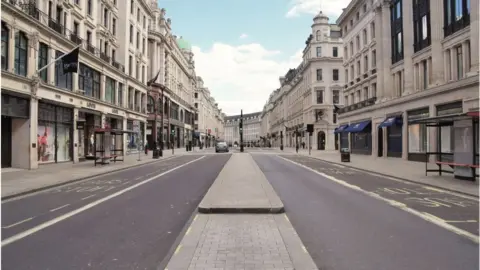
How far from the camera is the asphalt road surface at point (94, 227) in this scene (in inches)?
224

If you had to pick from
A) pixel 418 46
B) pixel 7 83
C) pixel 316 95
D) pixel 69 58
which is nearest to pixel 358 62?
pixel 418 46

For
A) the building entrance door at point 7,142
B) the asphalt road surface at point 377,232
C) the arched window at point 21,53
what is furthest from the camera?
the building entrance door at point 7,142

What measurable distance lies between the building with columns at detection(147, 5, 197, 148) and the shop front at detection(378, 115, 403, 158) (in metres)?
24.0

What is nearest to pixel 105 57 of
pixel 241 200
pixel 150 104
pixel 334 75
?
pixel 150 104

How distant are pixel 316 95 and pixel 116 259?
7063cm

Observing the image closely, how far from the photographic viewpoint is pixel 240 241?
20.9 ft

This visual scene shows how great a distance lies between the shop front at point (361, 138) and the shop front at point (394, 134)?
164 inches

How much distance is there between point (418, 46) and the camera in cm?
3161

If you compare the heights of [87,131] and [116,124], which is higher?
[116,124]

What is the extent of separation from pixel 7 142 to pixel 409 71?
2993 cm

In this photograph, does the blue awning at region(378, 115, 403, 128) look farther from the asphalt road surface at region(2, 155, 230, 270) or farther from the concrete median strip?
the asphalt road surface at region(2, 155, 230, 270)

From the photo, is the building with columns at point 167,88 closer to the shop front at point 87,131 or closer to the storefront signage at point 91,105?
the shop front at point 87,131

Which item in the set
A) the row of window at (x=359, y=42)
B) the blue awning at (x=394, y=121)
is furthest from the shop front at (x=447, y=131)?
the row of window at (x=359, y=42)

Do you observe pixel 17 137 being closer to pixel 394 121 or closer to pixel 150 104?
pixel 394 121
